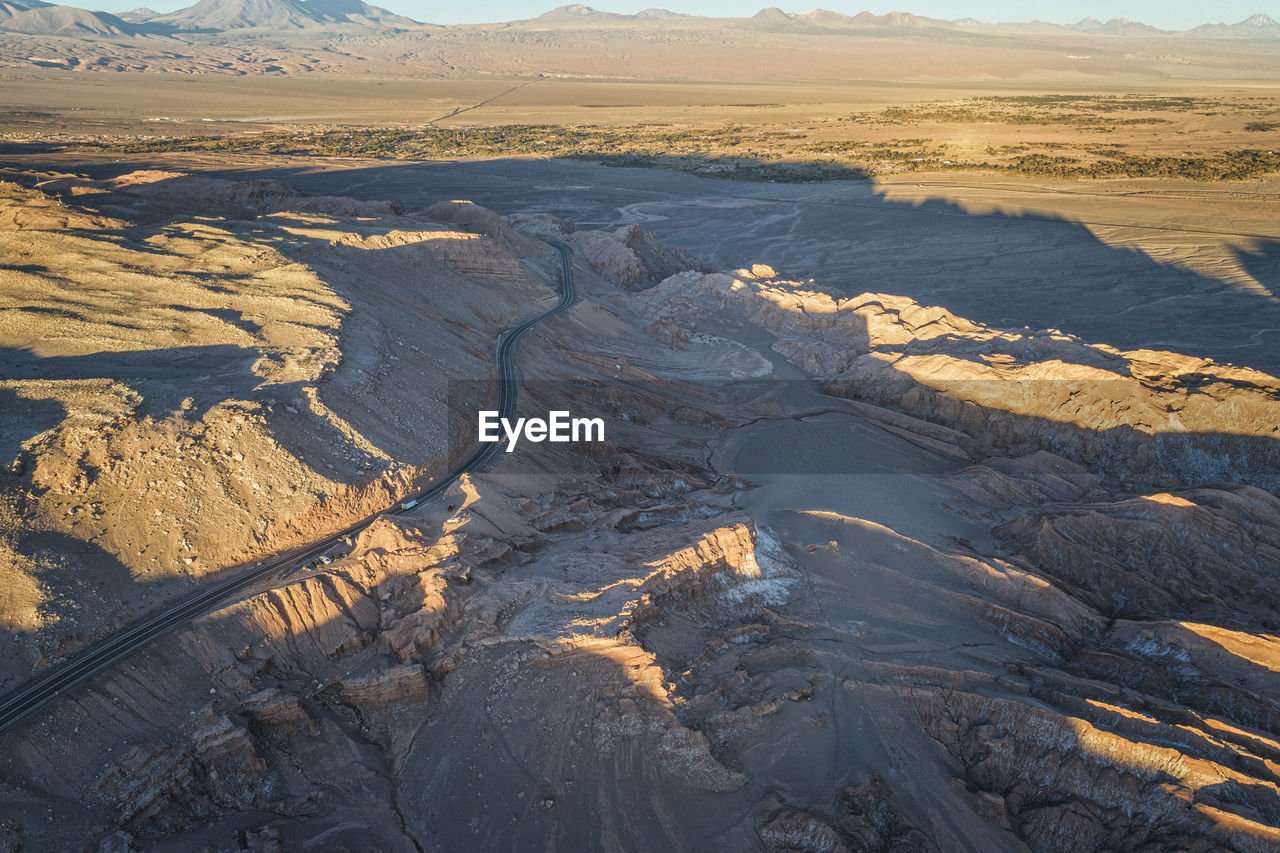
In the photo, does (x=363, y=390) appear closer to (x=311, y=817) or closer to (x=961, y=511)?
(x=311, y=817)

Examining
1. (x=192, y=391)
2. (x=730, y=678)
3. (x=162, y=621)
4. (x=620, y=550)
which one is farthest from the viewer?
(x=192, y=391)

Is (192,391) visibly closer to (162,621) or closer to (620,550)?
(162,621)

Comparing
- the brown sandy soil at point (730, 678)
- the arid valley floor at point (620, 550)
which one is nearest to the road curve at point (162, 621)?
the arid valley floor at point (620, 550)

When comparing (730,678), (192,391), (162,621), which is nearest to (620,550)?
(730,678)

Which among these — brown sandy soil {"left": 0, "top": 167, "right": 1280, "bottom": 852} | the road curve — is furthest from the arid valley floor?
the road curve

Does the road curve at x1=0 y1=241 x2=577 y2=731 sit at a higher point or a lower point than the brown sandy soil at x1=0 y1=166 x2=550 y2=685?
lower

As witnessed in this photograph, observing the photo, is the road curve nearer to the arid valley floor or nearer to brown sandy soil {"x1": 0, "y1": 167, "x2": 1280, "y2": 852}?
the arid valley floor
